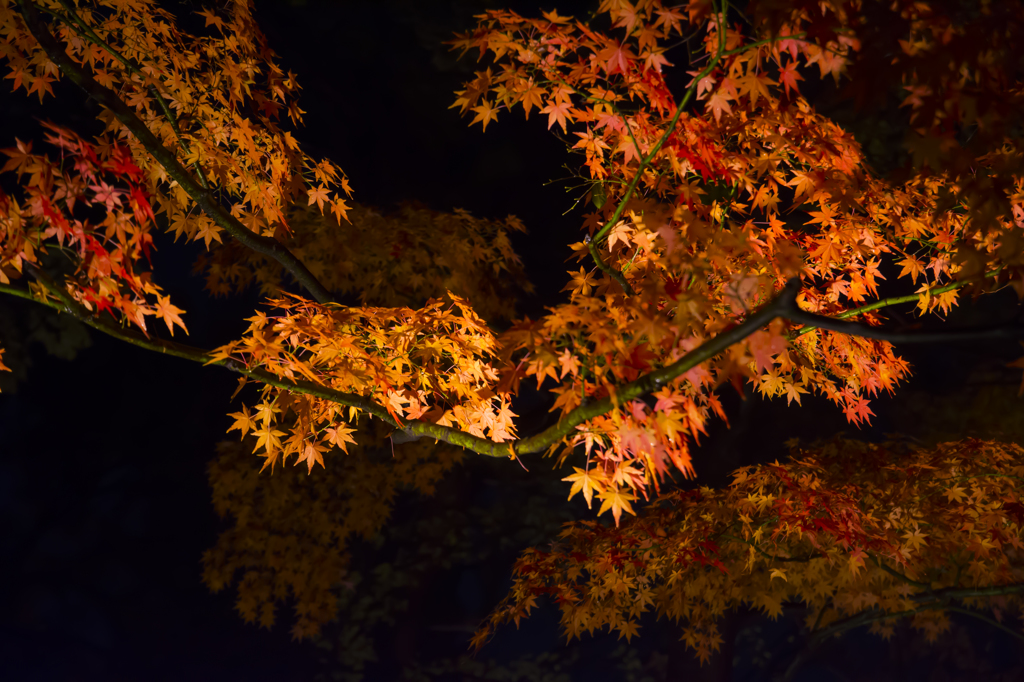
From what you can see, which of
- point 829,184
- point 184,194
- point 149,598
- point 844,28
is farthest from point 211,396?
point 844,28

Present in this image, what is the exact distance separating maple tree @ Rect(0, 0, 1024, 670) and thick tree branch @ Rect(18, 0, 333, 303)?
0.01 m

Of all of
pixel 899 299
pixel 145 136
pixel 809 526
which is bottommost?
pixel 809 526

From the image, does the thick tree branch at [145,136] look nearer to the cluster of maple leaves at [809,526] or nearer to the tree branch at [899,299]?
the cluster of maple leaves at [809,526]

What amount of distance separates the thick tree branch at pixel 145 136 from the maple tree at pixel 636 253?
1 cm

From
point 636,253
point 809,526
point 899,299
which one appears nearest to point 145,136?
point 636,253

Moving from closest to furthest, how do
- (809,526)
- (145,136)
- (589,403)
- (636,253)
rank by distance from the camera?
(589,403) < (636,253) < (145,136) < (809,526)

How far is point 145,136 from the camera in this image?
285 cm

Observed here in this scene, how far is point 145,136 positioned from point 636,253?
2.26 m

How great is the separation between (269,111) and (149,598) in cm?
821

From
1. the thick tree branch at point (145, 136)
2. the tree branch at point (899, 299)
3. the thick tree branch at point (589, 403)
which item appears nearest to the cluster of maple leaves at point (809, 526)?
the tree branch at point (899, 299)

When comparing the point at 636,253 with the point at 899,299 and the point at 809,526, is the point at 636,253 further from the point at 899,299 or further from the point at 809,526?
the point at 809,526

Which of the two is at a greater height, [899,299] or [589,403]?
[589,403]

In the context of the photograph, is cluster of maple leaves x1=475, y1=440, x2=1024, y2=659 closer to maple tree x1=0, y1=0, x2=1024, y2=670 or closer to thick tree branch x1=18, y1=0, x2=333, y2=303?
maple tree x1=0, y1=0, x2=1024, y2=670

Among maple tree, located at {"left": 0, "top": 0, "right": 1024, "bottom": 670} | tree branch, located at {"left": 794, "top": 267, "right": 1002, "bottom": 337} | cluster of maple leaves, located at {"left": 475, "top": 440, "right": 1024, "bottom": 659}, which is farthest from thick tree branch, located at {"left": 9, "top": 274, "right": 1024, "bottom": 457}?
cluster of maple leaves, located at {"left": 475, "top": 440, "right": 1024, "bottom": 659}
